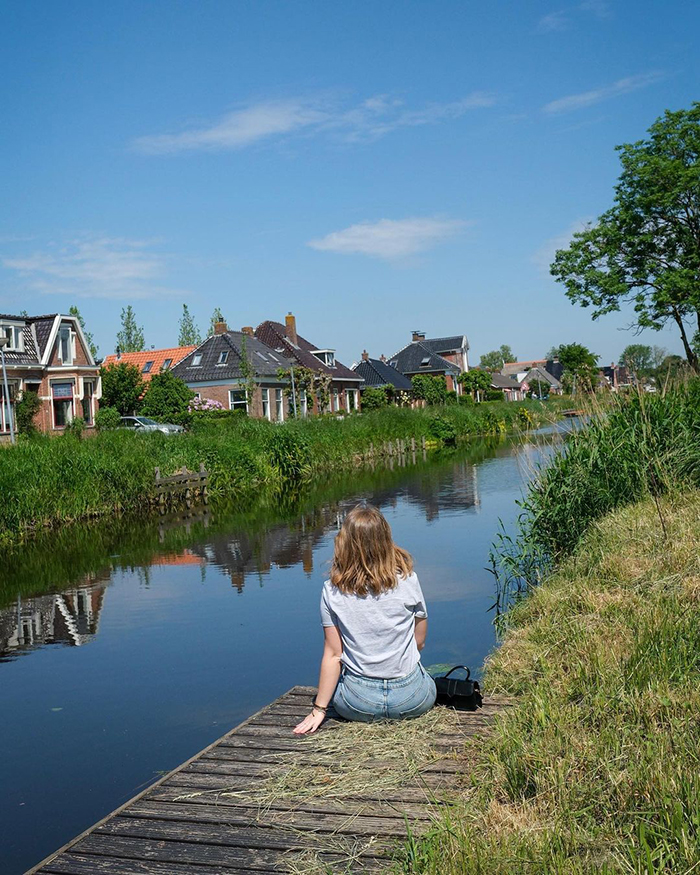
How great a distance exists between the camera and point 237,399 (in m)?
39.9

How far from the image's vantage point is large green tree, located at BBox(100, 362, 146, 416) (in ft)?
123

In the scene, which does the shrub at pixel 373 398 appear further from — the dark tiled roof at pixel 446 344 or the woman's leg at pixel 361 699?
the woman's leg at pixel 361 699

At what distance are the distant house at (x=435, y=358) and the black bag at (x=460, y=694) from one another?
194ft

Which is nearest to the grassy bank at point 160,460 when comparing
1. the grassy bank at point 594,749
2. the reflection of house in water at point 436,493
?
the reflection of house in water at point 436,493

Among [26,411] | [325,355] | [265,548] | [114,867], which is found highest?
[325,355]

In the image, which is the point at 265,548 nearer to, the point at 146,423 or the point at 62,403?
the point at 146,423

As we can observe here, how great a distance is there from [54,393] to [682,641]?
34064 millimetres

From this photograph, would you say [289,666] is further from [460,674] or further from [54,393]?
[54,393]

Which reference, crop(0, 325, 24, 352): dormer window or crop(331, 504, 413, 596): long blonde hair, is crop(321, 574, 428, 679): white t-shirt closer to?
crop(331, 504, 413, 596): long blonde hair

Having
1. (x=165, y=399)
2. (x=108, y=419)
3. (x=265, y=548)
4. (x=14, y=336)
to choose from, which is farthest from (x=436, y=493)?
(x=14, y=336)

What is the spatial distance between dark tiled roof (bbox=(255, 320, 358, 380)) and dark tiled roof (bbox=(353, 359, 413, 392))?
614cm

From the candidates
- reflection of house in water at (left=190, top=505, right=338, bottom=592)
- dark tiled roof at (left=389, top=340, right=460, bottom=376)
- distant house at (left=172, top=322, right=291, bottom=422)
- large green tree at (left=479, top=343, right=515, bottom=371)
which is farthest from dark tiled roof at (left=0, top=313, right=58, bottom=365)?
large green tree at (left=479, top=343, right=515, bottom=371)

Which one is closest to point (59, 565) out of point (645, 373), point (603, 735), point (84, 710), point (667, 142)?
point (84, 710)

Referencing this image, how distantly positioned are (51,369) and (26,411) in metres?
2.97
